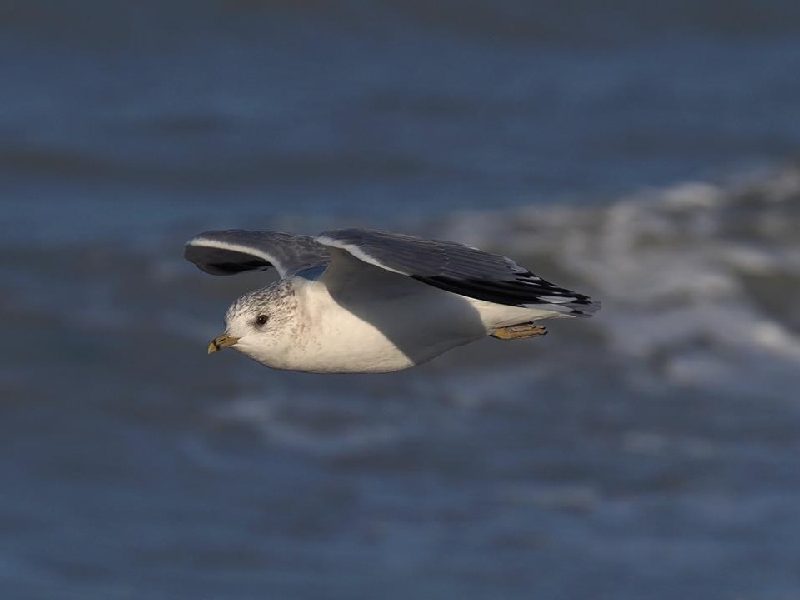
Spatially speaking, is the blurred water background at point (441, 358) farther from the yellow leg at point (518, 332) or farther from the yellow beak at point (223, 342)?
the yellow beak at point (223, 342)

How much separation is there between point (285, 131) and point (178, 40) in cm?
414

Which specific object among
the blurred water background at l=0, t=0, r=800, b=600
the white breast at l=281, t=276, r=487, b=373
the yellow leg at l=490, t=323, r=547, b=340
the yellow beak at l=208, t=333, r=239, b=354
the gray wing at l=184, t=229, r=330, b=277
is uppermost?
the blurred water background at l=0, t=0, r=800, b=600

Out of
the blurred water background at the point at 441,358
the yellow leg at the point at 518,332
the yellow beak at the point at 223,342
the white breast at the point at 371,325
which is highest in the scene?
the blurred water background at the point at 441,358

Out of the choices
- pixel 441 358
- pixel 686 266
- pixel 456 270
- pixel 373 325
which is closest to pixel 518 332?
pixel 373 325

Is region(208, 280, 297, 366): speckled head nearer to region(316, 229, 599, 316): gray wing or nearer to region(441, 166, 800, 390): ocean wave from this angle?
region(316, 229, 599, 316): gray wing

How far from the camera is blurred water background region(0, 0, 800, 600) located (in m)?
15.0

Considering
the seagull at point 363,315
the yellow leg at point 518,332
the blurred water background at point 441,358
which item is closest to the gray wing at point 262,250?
the seagull at point 363,315

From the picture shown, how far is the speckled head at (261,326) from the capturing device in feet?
28.3

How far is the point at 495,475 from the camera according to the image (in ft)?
53.8

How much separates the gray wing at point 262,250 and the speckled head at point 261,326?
35 cm

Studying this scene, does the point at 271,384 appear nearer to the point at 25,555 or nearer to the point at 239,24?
the point at 25,555

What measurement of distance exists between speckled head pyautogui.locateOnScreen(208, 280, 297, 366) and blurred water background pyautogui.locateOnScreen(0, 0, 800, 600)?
5.87 meters

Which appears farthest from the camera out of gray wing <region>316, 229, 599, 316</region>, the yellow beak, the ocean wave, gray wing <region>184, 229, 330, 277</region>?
the ocean wave

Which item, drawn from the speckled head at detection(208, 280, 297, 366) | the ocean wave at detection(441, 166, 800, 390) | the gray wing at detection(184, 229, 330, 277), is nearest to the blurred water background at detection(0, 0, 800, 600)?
the ocean wave at detection(441, 166, 800, 390)
